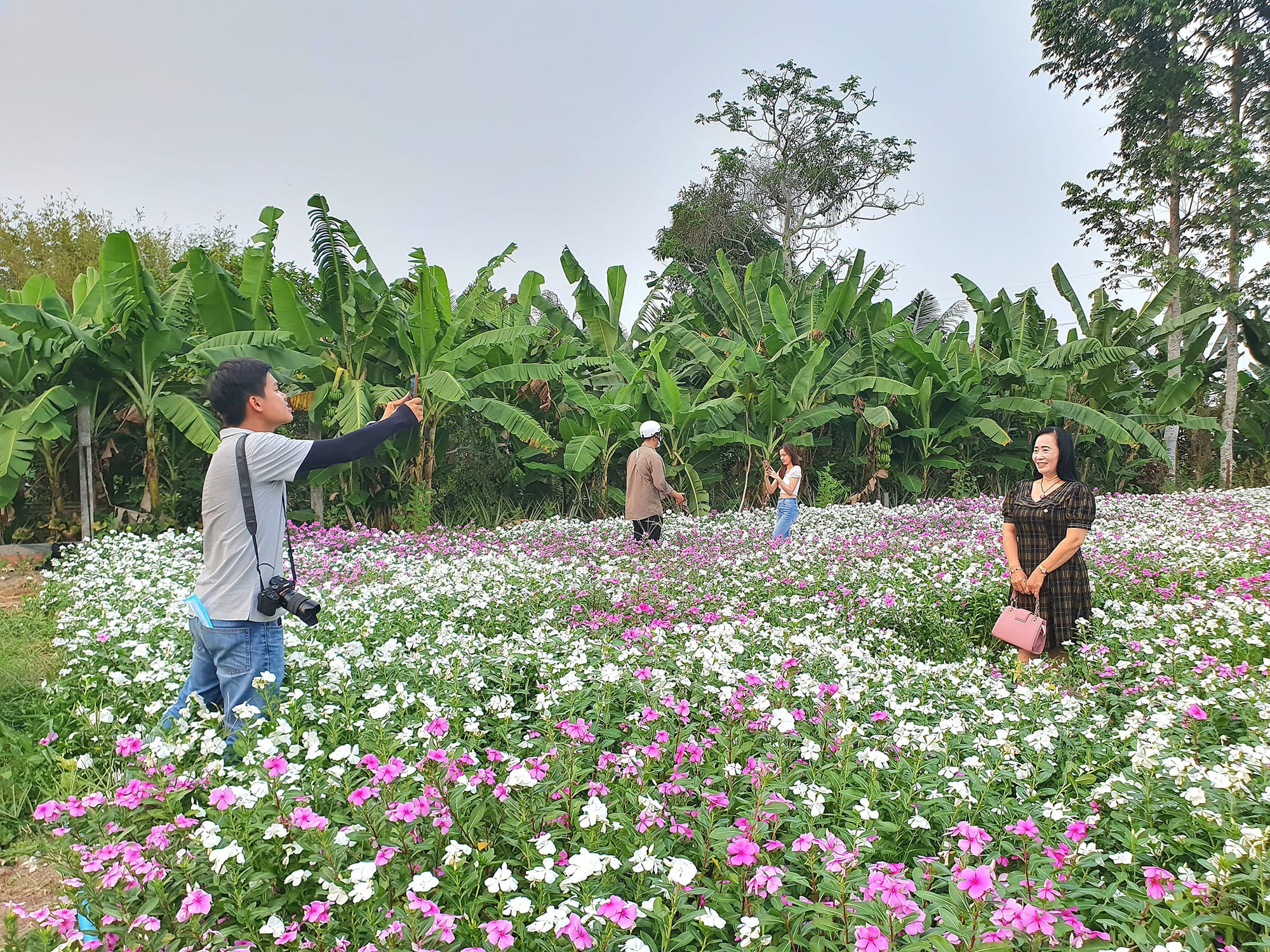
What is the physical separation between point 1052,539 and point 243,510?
4.58 metres

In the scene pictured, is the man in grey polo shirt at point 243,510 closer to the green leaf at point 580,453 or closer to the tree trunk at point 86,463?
the green leaf at point 580,453

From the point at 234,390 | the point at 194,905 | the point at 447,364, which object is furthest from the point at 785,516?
the point at 194,905

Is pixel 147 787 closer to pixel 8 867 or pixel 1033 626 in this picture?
pixel 8 867

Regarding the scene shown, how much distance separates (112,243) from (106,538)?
3598mm

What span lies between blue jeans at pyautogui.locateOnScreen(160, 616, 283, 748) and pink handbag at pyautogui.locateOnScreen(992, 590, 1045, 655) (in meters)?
4.10

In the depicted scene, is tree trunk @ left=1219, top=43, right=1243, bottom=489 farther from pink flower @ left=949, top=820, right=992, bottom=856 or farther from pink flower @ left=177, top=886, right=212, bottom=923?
pink flower @ left=177, top=886, right=212, bottom=923

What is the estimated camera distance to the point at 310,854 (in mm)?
2373

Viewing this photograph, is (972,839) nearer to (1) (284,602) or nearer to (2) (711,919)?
(2) (711,919)

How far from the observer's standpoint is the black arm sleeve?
9.82ft

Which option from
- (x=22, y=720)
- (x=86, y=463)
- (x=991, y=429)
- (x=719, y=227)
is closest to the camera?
(x=22, y=720)

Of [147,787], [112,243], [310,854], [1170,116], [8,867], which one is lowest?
[8,867]

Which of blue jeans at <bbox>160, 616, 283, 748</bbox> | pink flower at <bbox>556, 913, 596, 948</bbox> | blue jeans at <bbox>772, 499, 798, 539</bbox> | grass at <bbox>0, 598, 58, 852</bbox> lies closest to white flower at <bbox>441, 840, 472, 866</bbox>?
pink flower at <bbox>556, 913, 596, 948</bbox>

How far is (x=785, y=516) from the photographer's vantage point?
9.09m

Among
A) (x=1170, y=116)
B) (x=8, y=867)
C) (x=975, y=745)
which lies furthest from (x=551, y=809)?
(x=1170, y=116)
